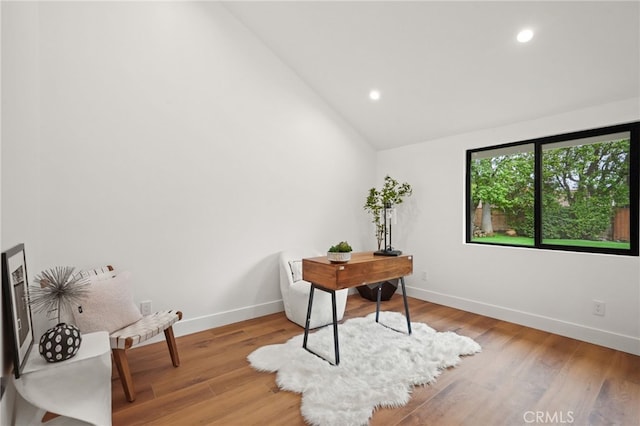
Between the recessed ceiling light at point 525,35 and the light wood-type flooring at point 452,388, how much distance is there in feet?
8.60

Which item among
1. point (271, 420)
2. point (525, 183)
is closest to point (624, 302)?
point (525, 183)

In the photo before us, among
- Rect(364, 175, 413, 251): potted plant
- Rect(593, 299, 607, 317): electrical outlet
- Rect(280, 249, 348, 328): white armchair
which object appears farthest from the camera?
Rect(364, 175, 413, 251): potted plant

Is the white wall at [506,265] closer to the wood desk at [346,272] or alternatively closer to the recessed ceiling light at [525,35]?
the recessed ceiling light at [525,35]

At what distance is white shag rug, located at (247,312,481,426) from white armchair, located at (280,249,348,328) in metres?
0.15

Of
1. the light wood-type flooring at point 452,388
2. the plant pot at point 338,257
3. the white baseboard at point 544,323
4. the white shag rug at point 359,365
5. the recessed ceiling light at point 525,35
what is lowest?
the light wood-type flooring at point 452,388

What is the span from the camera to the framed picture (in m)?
1.41

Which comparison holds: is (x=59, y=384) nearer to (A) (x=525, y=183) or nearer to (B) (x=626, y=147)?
(A) (x=525, y=183)

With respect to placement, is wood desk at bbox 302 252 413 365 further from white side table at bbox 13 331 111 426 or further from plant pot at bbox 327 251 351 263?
white side table at bbox 13 331 111 426

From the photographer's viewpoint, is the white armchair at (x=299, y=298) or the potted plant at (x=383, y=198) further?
the potted plant at (x=383, y=198)

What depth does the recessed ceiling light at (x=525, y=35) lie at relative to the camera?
2404mm

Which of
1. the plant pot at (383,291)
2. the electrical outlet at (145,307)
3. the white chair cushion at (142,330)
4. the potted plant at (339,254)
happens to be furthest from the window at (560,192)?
the electrical outlet at (145,307)

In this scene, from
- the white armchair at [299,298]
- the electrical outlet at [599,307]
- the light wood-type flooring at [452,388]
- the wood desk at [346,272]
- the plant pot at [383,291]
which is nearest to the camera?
the light wood-type flooring at [452,388]

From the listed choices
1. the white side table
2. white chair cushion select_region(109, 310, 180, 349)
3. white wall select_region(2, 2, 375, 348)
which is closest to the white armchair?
white wall select_region(2, 2, 375, 348)

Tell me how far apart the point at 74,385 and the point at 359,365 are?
5.74ft
